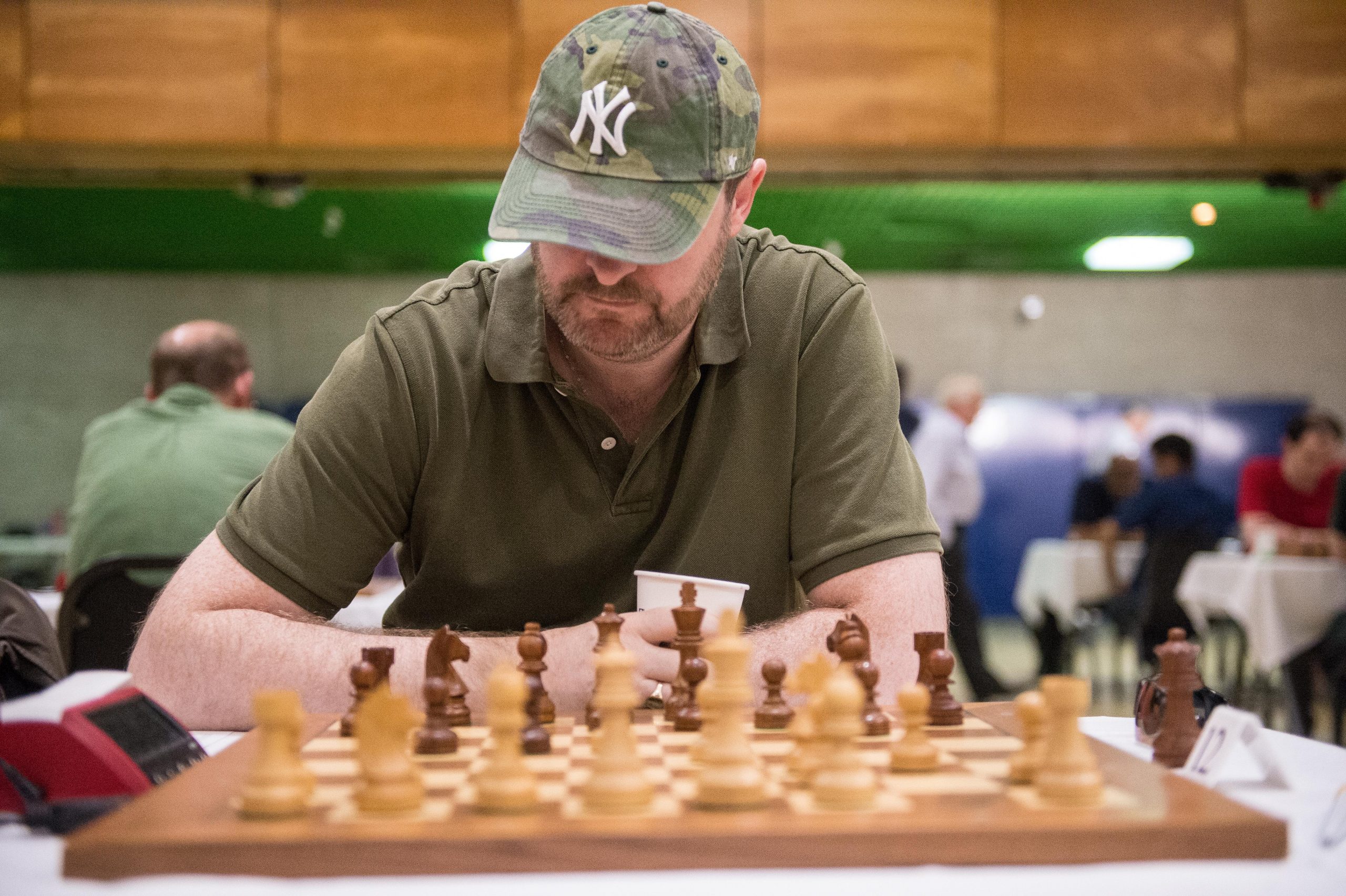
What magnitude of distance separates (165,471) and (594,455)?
200 centimetres

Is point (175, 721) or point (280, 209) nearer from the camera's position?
point (175, 721)

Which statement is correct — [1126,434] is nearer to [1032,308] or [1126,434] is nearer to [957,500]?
[1032,308]

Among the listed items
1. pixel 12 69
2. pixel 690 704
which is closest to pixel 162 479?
pixel 690 704

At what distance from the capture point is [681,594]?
1.20 meters

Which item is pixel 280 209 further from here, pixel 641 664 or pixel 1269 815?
pixel 1269 815

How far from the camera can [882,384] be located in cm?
154

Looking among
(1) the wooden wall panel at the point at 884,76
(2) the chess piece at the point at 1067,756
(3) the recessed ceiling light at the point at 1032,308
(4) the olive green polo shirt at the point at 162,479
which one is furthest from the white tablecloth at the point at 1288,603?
(3) the recessed ceiling light at the point at 1032,308

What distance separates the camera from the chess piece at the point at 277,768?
2.40ft

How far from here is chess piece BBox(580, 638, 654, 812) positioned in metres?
0.74

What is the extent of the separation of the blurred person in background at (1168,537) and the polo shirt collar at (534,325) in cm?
459

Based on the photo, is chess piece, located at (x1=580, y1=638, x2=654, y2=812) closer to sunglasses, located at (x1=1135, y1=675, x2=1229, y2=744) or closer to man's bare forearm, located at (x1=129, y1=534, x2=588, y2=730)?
man's bare forearm, located at (x1=129, y1=534, x2=588, y2=730)

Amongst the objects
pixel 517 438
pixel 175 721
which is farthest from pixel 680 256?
pixel 175 721

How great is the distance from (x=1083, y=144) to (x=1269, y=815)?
16.6 feet

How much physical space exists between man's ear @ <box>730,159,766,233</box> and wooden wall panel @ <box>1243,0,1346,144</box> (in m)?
4.67
